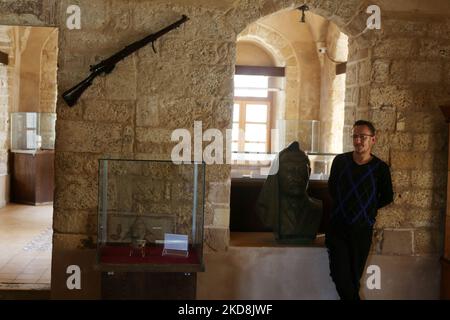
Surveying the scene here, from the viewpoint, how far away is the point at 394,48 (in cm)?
387

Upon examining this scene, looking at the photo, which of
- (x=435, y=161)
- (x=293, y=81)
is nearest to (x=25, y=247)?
(x=435, y=161)

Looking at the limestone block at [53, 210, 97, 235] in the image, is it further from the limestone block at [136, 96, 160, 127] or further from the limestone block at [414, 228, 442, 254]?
the limestone block at [414, 228, 442, 254]

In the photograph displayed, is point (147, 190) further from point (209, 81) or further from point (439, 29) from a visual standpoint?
point (439, 29)

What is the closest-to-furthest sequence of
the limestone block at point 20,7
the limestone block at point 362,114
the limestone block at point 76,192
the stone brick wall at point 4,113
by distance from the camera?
the limestone block at point 20,7 → the limestone block at point 76,192 → the limestone block at point 362,114 → the stone brick wall at point 4,113

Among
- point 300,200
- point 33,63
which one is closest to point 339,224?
point 300,200

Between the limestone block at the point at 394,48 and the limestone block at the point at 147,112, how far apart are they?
1570 mm

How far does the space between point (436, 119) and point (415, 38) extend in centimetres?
59

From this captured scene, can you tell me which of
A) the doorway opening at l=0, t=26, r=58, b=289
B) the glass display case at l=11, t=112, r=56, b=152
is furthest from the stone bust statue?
the glass display case at l=11, t=112, r=56, b=152

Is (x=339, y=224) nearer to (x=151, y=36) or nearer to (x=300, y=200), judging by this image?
(x=300, y=200)

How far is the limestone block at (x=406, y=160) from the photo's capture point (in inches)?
153

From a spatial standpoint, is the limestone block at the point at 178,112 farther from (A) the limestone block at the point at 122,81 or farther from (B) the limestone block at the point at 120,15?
(B) the limestone block at the point at 120,15

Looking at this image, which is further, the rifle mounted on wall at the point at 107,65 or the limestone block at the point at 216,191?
the limestone block at the point at 216,191

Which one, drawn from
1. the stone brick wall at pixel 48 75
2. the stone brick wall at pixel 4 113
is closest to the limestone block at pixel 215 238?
the stone brick wall at pixel 4 113

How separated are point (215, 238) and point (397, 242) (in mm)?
1297
